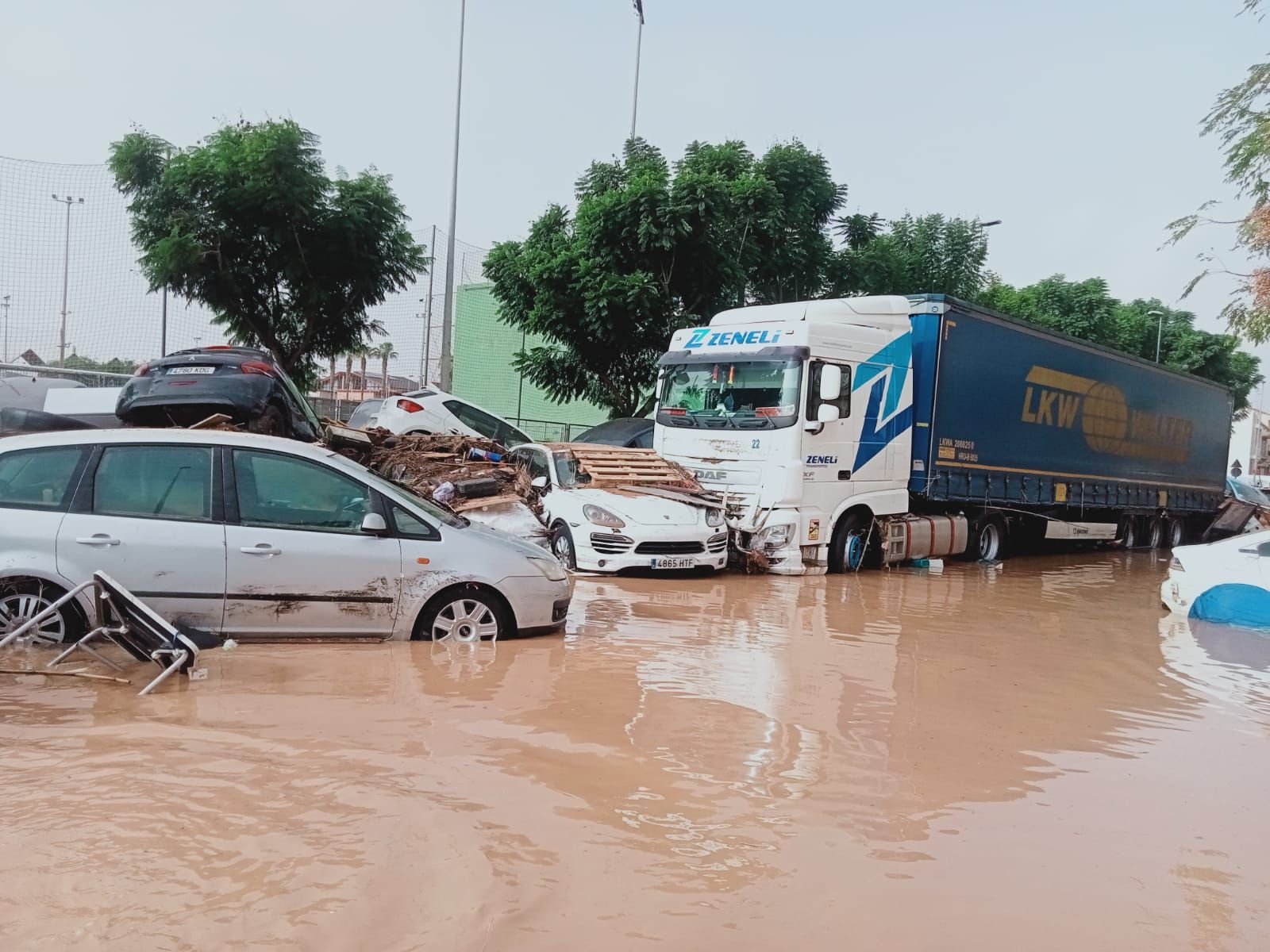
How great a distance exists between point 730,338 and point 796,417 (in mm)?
1515

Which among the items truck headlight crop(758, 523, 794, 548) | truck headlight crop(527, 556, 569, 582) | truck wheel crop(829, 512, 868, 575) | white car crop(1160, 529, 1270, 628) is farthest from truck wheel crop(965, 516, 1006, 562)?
truck headlight crop(527, 556, 569, 582)

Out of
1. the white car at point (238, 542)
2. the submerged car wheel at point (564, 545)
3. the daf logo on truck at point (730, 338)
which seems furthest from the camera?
the daf logo on truck at point (730, 338)

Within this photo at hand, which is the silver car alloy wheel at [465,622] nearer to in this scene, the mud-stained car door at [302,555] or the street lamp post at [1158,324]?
the mud-stained car door at [302,555]

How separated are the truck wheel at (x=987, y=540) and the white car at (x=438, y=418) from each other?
23.1 feet

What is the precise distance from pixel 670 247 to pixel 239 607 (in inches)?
529

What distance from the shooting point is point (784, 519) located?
11.5 meters

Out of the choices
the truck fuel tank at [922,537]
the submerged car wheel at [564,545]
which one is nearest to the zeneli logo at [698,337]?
the submerged car wheel at [564,545]

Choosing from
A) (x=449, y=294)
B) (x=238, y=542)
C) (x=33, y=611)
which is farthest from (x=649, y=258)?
(x=33, y=611)

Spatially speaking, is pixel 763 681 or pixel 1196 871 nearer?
pixel 1196 871

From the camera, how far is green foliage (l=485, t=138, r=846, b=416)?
718 inches

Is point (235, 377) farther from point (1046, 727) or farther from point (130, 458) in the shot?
point (1046, 727)

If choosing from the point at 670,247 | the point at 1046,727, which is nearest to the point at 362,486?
the point at 1046,727

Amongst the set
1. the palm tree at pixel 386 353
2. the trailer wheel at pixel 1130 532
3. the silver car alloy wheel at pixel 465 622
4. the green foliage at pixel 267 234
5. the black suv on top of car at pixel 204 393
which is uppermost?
the green foliage at pixel 267 234

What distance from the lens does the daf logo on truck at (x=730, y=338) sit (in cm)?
1178
